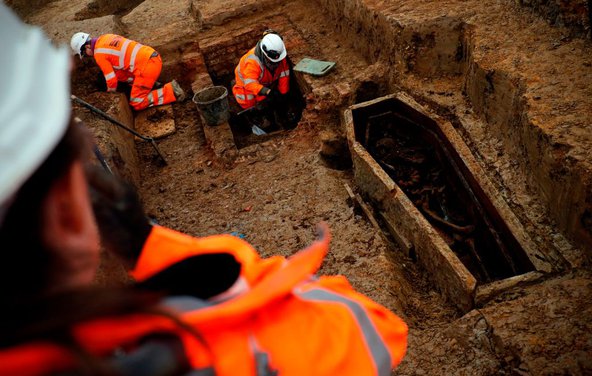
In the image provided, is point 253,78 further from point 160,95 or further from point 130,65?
point 130,65

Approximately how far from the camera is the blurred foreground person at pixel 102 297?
608 millimetres

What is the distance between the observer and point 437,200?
421cm

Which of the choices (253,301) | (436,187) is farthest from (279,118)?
(253,301)

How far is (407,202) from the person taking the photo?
372 centimetres

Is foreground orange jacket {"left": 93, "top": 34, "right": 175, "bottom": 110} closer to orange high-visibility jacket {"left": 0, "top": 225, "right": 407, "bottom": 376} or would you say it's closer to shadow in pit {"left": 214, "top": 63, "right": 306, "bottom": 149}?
shadow in pit {"left": 214, "top": 63, "right": 306, "bottom": 149}

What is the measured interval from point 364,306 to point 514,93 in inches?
128

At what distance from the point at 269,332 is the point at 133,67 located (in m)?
6.61

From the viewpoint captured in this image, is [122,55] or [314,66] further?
[122,55]

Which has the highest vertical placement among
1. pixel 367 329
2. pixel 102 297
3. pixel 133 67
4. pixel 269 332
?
pixel 102 297

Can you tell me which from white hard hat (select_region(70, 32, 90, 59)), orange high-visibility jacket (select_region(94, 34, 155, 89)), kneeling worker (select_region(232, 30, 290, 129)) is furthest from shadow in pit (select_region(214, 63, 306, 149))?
white hard hat (select_region(70, 32, 90, 59))

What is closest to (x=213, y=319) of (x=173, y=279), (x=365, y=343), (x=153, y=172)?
(x=173, y=279)

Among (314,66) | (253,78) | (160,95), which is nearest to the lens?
(314,66)

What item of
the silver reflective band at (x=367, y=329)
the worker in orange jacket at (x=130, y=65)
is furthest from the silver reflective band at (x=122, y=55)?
the silver reflective band at (x=367, y=329)

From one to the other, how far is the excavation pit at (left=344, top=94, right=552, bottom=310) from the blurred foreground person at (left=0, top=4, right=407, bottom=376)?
95.6 inches
